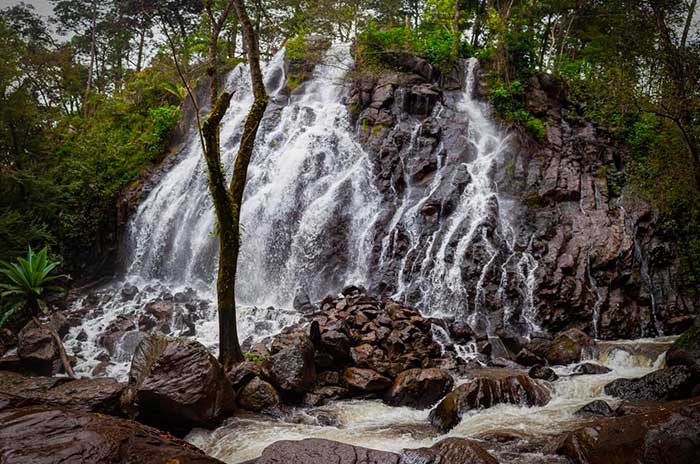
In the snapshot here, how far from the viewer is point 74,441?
3.23 metres

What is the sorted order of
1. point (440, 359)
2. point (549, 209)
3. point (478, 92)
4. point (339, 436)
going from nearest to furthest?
point (339, 436) → point (440, 359) → point (549, 209) → point (478, 92)

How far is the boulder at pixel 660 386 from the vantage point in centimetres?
665

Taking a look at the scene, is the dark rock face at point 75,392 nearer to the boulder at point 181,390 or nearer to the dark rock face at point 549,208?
the boulder at point 181,390

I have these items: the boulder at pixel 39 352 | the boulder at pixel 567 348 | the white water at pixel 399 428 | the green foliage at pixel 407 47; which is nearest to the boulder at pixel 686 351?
the boulder at pixel 567 348

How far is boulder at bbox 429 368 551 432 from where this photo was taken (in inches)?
252

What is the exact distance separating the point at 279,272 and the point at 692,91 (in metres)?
11.7

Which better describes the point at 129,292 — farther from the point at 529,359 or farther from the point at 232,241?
the point at 529,359

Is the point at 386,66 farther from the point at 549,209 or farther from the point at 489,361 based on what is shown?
the point at 489,361

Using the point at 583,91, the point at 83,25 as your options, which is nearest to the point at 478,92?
the point at 583,91

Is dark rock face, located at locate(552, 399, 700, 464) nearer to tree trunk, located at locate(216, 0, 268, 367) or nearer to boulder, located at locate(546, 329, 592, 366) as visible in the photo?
boulder, located at locate(546, 329, 592, 366)

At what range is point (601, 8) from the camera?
19.8m

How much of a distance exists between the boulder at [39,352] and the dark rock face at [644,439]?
945cm

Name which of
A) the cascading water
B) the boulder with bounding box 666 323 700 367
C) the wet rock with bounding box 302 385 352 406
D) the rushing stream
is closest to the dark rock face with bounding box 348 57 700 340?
the cascading water

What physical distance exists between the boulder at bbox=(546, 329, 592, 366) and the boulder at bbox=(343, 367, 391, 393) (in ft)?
12.5
